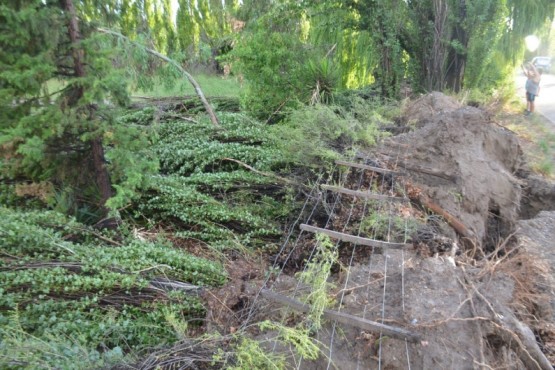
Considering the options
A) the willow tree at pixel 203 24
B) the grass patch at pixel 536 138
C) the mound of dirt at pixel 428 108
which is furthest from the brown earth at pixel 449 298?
the willow tree at pixel 203 24

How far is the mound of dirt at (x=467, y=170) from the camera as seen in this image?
15.0ft

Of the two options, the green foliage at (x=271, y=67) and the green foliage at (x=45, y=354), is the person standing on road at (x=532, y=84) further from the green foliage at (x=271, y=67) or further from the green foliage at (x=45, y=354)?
the green foliage at (x=45, y=354)

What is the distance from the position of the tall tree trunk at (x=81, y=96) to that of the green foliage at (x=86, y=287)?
0.68 meters

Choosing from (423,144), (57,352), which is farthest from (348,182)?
(57,352)

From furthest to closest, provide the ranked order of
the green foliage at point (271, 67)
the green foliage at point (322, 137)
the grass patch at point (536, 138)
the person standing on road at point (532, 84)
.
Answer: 1. the person standing on road at point (532, 84)
2. the green foliage at point (271, 67)
3. the grass patch at point (536, 138)
4. the green foliage at point (322, 137)

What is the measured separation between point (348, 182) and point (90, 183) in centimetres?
303

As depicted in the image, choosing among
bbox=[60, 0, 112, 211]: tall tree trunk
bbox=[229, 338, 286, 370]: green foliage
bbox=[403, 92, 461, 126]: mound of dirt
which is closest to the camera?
bbox=[229, 338, 286, 370]: green foliage

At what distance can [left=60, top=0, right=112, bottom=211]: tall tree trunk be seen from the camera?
3.74 metres

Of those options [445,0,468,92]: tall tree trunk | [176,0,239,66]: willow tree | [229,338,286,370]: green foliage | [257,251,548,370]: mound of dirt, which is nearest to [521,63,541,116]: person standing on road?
[445,0,468,92]: tall tree trunk

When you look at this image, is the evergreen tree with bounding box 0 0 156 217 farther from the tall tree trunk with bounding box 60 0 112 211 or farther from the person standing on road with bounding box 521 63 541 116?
the person standing on road with bounding box 521 63 541 116

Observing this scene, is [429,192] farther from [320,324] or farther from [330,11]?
[330,11]

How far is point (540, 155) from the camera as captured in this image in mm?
7695

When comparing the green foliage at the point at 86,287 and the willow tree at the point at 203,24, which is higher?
the willow tree at the point at 203,24

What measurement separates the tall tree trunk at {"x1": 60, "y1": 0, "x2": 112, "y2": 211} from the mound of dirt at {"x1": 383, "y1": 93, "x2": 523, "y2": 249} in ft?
11.6
